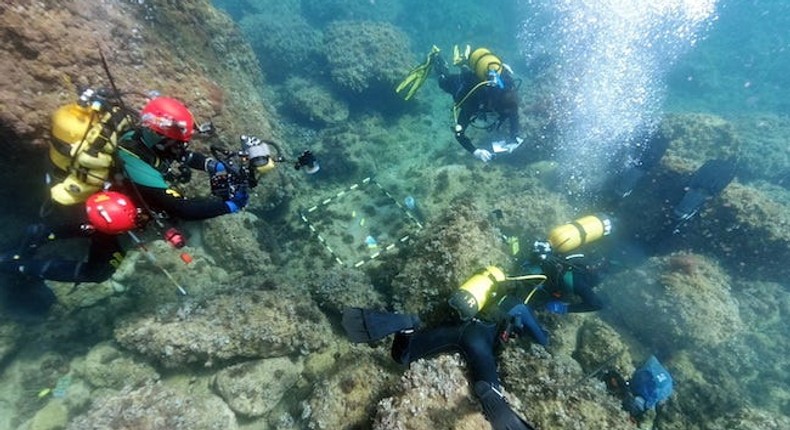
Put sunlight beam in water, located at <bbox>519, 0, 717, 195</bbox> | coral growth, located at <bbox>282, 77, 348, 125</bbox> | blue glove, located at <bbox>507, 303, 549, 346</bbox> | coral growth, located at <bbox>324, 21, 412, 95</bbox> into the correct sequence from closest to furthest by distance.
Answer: blue glove, located at <bbox>507, 303, 549, 346</bbox>, sunlight beam in water, located at <bbox>519, 0, 717, 195</bbox>, coral growth, located at <bbox>282, 77, 348, 125</bbox>, coral growth, located at <bbox>324, 21, 412, 95</bbox>

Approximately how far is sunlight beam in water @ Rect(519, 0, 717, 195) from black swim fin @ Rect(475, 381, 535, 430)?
288 inches

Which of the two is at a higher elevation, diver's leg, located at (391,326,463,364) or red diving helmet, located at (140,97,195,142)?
red diving helmet, located at (140,97,195,142)

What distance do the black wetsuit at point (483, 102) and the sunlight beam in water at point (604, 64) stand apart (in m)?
2.95

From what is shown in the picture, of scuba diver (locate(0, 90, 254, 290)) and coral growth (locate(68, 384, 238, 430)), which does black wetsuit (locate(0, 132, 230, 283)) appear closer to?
scuba diver (locate(0, 90, 254, 290))

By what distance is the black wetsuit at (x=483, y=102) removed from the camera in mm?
8320

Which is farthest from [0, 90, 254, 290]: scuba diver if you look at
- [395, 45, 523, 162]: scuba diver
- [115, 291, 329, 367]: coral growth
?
[395, 45, 523, 162]: scuba diver

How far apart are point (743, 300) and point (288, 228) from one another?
9620 mm

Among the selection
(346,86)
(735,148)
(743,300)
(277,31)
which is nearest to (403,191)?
(346,86)

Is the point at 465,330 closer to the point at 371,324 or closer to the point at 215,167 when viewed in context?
the point at 371,324

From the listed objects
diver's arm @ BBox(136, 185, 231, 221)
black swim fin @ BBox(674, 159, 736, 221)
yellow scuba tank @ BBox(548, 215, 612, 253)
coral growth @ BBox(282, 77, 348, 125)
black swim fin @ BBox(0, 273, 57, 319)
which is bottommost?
black swim fin @ BBox(0, 273, 57, 319)

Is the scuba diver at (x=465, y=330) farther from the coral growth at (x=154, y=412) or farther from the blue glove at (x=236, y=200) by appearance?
the coral growth at (x=154, y=412)

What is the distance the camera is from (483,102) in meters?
8.53

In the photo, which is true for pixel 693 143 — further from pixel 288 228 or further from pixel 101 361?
pixel 101 361

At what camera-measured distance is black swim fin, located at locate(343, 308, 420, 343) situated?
15.7 ft
